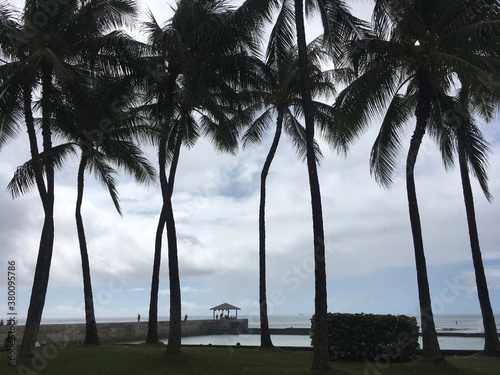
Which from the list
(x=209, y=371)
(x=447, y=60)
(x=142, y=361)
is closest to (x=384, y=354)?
(x=209, y=371)

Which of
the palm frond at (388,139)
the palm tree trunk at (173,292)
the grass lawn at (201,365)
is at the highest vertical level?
the palm frond at (388,139)

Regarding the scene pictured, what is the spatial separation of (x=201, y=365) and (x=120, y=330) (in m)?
22.6

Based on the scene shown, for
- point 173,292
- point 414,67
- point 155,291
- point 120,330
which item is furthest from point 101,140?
point 120,330

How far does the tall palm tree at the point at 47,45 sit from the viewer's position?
16547 millimetres

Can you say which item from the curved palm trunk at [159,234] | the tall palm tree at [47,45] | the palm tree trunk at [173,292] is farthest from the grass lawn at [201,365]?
the curved palm trunk at [159,234]

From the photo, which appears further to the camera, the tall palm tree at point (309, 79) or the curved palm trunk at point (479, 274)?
the curved palm trunk at point (479, 274)

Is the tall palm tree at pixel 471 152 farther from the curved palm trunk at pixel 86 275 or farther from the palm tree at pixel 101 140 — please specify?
the curved palm trunk at pixel 86 275

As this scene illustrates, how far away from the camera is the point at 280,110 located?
915 inches

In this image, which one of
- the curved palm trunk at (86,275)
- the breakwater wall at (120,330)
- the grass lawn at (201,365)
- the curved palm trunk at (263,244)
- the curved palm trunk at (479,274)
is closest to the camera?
the grass lawn at (201,365)

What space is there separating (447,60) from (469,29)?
39.1 inches

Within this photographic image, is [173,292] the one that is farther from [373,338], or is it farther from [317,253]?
[373,338]

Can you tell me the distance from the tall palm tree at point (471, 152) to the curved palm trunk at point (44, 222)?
1325cm

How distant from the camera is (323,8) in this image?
16.8 m

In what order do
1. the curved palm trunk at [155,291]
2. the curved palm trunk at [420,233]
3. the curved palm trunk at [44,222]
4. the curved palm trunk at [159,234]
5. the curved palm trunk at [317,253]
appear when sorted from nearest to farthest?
1. the curved palm trunk at [317,253]
2. the curved palm trunk at [420,233]
3. the curved palm trunk at [44,222]
4. the curved palm trunk at [159,234]
5. the curved palm trunk at [155,291]
